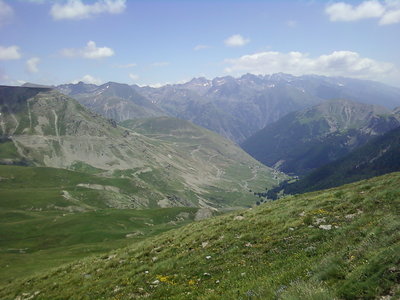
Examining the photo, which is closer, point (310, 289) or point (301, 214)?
point (310, 289)

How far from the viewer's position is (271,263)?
1872cm

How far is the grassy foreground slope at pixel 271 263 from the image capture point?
11781mm

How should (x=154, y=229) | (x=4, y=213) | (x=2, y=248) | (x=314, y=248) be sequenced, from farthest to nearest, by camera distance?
(x=4, y=213), (x=154, y=229), (x=2, y=248), (x=314, y=248)

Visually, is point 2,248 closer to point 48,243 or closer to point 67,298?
point 48,243

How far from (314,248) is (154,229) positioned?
133 metres

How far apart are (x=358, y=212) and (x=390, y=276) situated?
1549cm

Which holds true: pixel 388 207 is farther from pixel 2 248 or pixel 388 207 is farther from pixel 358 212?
pixel 2 248

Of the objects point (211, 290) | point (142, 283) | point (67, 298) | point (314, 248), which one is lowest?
point (67, 298)

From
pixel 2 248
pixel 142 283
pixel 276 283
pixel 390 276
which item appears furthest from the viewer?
pixel 2 248

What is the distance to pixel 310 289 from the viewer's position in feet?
37.1

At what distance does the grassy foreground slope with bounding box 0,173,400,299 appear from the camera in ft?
38.7

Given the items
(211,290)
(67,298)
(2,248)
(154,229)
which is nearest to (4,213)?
(2,248)

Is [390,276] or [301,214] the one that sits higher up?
[390,276]

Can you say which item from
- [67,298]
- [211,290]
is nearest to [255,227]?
[211,290]
